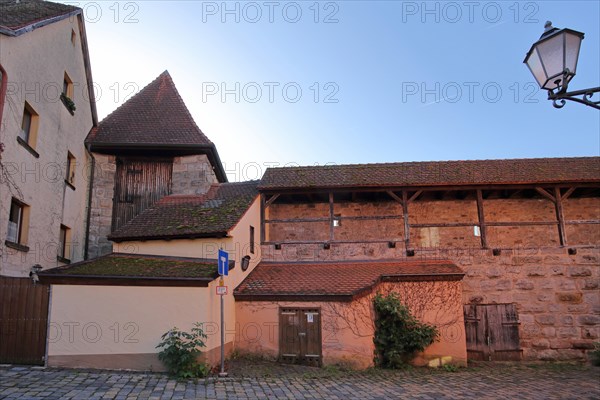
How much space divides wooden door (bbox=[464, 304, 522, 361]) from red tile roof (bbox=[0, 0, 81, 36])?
13485 millimetres

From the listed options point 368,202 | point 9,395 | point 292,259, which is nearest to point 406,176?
point 368,202

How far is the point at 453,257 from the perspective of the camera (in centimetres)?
1298

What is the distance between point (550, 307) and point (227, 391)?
9947mm

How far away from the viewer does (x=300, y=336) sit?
10.5 metres

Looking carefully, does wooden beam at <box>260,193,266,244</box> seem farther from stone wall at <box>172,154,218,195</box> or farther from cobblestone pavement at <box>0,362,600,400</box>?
cobblestone pavement at <box>0,362,600,400</box>

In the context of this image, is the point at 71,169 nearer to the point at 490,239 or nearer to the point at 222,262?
the point at 222,262

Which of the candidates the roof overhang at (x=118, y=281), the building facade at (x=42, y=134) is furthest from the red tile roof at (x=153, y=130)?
the roof overhang at (x=118, y=281)

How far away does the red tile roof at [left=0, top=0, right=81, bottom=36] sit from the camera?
9.55 m

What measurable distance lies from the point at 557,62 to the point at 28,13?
12.5 meters

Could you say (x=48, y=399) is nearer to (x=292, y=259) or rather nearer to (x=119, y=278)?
(x=119, y=278)

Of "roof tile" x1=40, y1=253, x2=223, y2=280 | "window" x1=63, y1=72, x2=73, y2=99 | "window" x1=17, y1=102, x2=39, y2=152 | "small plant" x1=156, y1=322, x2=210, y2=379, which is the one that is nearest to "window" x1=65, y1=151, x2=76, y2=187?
"window" x1=63, y1=72, x2=73, y2=99

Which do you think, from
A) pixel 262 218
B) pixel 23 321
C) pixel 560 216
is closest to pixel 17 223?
pixel 23 321

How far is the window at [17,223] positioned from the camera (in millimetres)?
9750

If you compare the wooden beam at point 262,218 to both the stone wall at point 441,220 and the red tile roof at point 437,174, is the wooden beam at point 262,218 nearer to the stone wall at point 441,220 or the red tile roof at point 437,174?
the red tile roof at point 437,174
